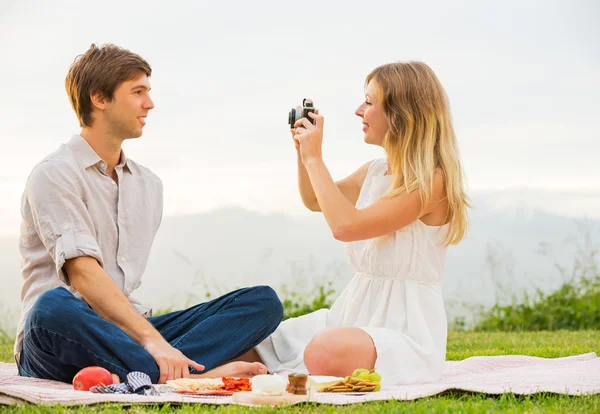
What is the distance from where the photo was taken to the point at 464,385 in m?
3.39

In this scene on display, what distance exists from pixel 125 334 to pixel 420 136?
1.73 metres

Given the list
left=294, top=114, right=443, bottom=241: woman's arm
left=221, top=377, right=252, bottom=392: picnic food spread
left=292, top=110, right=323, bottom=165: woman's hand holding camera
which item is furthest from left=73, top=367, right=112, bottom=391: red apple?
left=292, top=110, right=323, bottom=165: woman's hand holding camera

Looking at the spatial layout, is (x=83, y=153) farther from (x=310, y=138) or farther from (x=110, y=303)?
(x=310, y=138)

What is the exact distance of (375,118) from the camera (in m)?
4.05

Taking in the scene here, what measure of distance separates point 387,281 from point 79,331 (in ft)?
4.85

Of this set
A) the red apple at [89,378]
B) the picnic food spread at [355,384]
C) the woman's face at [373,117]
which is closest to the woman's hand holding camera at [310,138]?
the woman's face at [373,117]

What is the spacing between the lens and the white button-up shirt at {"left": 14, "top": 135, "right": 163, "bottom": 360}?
3.73 metres

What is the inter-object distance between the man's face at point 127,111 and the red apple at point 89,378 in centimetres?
130

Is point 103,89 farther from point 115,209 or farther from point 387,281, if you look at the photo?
point 387,281

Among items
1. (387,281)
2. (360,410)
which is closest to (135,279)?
(387,281)

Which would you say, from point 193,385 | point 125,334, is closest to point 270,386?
point 193,385

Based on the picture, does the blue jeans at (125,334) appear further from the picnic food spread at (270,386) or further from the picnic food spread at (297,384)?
the picnic food spread at (297,384)

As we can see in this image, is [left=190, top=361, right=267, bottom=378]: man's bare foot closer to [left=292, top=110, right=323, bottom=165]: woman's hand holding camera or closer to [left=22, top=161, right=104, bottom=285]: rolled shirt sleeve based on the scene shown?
[left=22, top=161, right=104, bottom=285]: rolled shirt sleeve

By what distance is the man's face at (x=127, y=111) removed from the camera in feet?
13.5
